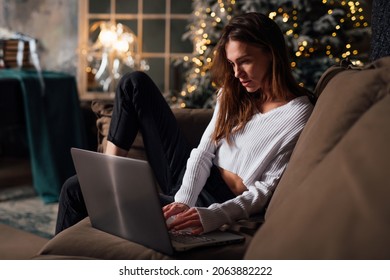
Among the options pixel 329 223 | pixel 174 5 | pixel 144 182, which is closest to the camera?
pixel 329 223

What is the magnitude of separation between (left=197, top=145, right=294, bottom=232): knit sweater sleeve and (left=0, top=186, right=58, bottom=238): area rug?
65.0 inches

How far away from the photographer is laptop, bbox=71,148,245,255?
4.73ft

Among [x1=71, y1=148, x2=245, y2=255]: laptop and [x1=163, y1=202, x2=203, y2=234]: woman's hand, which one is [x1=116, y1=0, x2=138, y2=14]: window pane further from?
[x1=163, y1=202, x2=203, y2=234]: woman's hand

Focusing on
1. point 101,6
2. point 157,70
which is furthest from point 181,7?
point 101,6

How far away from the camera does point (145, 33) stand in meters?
5.94

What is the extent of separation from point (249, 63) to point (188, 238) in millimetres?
631

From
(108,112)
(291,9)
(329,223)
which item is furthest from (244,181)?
(291,9)

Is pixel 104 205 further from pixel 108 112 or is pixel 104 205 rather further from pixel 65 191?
pixel 108 112

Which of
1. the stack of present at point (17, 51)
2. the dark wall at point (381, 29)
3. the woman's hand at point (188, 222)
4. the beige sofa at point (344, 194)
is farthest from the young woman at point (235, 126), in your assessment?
the stack of present at point (17, 51)

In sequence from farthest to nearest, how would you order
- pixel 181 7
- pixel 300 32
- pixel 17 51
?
pixel 181 7
pixel 17 51
pixel 300 32

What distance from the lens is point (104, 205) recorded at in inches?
65.3

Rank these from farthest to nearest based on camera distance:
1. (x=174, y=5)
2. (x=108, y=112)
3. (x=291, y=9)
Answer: (x=174, y=5), (x=291, y=9), (x=108, y=112)

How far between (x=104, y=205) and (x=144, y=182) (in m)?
0.26

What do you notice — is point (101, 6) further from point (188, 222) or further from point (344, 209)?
point (344, 209)
